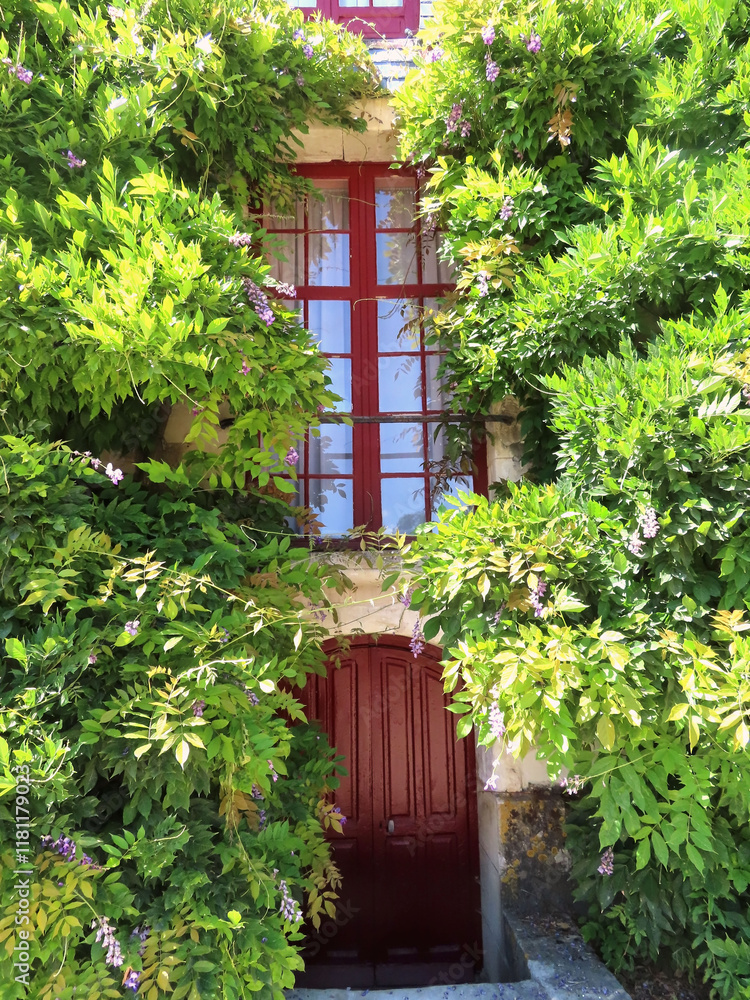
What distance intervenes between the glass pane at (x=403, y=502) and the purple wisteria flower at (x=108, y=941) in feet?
7.48

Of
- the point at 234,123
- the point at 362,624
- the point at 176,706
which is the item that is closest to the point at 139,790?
the point at 176,706

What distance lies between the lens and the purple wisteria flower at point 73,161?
9.11 feet

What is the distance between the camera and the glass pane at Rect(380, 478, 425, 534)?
386 cm

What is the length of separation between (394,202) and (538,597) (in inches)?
113

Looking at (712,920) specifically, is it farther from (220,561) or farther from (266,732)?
(220,561)

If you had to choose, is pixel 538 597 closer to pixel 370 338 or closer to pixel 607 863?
pixel 607 863

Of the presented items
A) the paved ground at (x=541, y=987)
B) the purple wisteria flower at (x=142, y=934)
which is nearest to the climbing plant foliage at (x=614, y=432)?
the paved ground at (x=541, y=987)

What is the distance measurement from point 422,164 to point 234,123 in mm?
1209

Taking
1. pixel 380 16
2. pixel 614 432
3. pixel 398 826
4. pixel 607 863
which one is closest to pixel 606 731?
pixel 614 432

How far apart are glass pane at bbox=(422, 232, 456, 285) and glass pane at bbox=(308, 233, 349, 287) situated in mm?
473

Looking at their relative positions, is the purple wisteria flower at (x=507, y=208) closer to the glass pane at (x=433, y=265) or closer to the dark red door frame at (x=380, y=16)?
the glass pane at (x=433, y=265)

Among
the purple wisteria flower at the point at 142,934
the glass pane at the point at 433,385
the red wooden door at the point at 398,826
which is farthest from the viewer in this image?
the glass pane at the point at 433,385

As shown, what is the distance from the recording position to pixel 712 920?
2703mm

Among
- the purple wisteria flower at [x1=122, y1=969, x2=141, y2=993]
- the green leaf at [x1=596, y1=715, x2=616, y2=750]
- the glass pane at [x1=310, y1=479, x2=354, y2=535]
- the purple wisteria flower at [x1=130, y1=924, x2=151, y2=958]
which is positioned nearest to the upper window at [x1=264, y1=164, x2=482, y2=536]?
the glass pane at [x1=310, y1=479, x2=354, y2=535]
